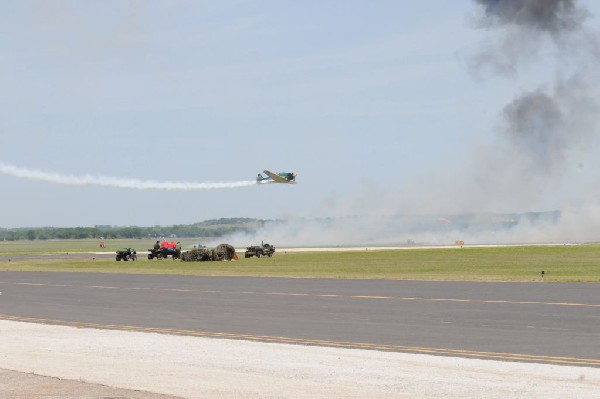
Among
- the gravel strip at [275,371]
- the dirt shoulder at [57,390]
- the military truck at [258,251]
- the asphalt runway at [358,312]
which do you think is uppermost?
the military truck at [258,251]

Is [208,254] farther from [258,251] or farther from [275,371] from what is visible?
[275,371]

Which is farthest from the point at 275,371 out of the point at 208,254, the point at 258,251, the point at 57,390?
the point at 258,251

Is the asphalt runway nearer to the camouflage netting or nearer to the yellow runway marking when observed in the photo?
the yellow runway marking

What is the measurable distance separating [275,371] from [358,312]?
631 inches

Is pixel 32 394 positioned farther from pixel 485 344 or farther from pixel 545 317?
pixel 545 317

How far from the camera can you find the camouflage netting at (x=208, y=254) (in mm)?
99812

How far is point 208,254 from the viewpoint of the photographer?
100 m

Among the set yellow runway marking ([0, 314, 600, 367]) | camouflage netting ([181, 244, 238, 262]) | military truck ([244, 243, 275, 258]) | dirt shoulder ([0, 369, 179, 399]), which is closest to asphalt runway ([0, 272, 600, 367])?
yellow runway marking ([0, 314, 600, 367])

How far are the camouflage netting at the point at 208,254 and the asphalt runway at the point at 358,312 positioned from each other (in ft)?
136

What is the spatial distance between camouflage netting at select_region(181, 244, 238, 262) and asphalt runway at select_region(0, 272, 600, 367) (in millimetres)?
41352

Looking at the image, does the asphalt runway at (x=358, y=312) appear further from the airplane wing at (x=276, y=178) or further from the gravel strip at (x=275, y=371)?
the airplane wing at (x=276, y=178)

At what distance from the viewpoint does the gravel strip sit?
1720 centimetres

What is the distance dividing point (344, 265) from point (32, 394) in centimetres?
7071

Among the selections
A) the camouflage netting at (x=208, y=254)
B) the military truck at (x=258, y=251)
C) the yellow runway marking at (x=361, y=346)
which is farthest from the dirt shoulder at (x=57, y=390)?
the military truck at (x=258, y=251)
